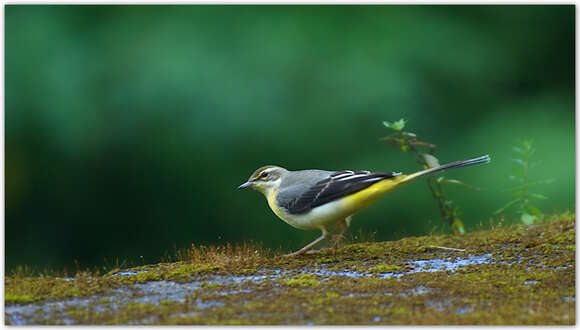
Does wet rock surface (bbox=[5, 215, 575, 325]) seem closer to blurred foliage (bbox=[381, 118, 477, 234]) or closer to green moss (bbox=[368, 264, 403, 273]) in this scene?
green moss (bbox=[368, 264, 403, 273])


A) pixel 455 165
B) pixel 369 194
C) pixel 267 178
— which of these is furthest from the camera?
pixel 267 178

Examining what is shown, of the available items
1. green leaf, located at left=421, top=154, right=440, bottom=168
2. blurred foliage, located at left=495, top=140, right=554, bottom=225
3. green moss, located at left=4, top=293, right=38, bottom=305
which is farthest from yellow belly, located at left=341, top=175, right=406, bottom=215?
green moss, located at left=4, top=293, right=38, bottom=305

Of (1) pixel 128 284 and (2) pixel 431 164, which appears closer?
(1) pixel 128 284

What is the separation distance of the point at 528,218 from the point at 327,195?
207 centimetres

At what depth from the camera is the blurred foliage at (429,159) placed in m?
5.88

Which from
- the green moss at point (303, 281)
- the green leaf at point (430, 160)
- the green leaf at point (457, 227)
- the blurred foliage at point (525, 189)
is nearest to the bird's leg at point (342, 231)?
the green leaf at point (430, 160)

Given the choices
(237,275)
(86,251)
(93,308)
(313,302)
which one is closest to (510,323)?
(313,302)

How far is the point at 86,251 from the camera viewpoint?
26.1 feet

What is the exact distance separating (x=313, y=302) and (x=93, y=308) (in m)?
1.27

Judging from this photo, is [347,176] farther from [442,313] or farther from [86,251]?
[86,251]

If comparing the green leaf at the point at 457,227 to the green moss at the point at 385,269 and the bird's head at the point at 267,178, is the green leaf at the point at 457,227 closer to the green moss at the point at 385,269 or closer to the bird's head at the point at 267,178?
the green moss at the point at 385,269

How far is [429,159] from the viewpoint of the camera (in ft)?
18.8

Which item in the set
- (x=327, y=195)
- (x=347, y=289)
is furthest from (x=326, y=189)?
(x=347, y=289)

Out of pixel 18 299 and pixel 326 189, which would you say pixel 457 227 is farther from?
pixel 18 299
